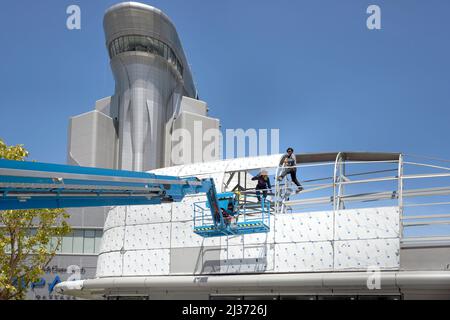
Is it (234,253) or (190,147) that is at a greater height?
(190,147)

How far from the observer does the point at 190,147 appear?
260ft

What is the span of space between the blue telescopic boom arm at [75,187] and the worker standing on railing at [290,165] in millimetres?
3932

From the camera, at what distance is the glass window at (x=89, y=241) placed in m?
56.2

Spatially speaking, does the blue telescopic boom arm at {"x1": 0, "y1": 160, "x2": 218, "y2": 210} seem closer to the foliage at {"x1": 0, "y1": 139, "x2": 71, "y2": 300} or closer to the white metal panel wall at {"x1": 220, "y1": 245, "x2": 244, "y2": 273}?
the white metal panel wall at {"x1": 220, "y1": 245, "x2": 244, "y2": 273}

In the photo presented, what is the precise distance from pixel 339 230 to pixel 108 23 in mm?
64580

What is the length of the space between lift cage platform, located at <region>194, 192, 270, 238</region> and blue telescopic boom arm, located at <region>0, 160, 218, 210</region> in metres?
1.99

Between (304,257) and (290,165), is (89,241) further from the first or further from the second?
(304,257)

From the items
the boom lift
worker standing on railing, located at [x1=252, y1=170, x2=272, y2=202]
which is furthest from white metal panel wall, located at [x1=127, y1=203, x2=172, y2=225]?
worker standing on railing, located at [x1=252, y1=170, x2=272, y2=202]

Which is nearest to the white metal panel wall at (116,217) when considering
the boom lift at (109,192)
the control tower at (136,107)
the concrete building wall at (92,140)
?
the boom lift at (109,192)

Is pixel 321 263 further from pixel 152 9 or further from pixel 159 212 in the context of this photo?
pixel 152 9

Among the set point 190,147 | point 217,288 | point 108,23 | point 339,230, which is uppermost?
point 108,23

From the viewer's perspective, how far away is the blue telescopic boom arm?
12.0 metres
